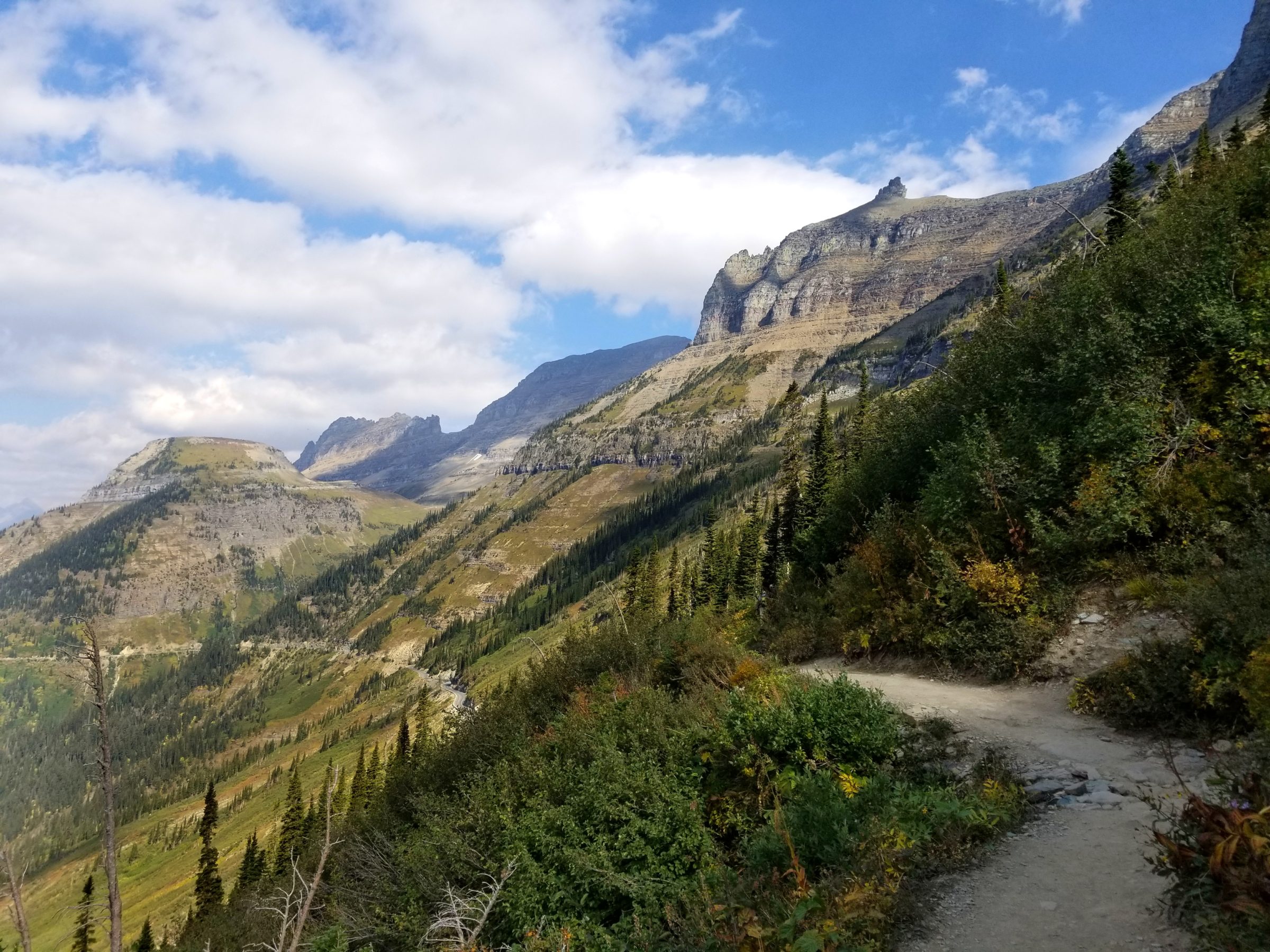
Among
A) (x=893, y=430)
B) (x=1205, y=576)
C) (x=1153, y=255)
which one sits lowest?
(x=1205, y=576)

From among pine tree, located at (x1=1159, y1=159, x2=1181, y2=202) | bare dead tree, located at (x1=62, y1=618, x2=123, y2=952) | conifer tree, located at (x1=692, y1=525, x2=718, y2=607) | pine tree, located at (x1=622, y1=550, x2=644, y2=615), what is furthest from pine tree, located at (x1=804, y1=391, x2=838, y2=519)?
bare dead tree, located at (x1=62, y1=618, x2=123, y2=952)

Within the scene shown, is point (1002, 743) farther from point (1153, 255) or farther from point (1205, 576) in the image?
point (1153, 255)

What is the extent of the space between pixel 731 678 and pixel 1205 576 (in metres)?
8.97

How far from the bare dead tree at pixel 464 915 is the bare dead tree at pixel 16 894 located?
4.77 metres

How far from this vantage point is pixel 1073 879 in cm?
654

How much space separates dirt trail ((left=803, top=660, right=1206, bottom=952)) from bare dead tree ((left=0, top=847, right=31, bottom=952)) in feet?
33.6

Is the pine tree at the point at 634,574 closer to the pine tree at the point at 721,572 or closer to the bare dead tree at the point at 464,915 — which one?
the pine tree at the point at 721,572

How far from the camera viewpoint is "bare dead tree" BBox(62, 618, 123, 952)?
9219 mm

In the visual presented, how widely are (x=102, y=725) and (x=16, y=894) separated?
2.13m

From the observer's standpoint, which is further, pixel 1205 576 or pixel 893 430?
pixel 893 430

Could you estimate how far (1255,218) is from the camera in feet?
53.3

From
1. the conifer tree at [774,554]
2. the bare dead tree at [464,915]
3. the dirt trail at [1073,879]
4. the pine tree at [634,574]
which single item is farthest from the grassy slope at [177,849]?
the dirt trail at [1073,879]

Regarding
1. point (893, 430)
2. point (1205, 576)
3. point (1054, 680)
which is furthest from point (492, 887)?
point (893, 430)

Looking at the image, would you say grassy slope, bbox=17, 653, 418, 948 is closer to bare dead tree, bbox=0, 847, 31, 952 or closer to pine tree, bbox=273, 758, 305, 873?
pine tree, bbox=273, 758, 305, 873
